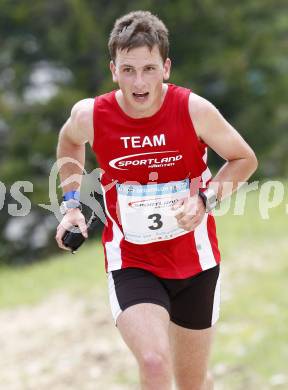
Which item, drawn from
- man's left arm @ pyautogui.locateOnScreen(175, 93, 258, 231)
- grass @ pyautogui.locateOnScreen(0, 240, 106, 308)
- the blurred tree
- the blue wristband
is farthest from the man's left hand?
the blurred tree

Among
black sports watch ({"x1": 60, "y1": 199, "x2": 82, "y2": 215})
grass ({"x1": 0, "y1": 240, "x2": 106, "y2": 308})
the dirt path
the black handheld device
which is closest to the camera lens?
the black handheld device

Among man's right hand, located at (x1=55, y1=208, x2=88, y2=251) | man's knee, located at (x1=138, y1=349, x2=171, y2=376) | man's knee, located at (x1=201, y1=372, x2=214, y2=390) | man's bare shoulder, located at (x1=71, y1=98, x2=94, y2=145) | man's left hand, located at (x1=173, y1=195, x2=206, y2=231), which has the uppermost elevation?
man's bare shoulder, located at (x1=71, y1=98, x2=94, y2=145)

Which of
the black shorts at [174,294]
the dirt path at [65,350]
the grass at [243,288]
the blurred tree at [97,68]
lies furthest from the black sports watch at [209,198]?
the blurred tree at [97,68]

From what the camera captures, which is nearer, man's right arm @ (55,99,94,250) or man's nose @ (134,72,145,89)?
man's nose @ (134,72,145,89)

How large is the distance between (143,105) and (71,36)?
21015 millimetres

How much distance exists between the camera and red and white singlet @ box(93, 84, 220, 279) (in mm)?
4254

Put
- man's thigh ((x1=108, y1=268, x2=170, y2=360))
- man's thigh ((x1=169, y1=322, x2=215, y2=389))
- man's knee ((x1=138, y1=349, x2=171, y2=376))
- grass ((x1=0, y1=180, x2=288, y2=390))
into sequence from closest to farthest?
man's knee ((x1=138, y1=349, x2=171, y2=376)), man's thigh ((x1=108, y1=268, x2=170, y2=360)), man's thigh ((x1=169, y1=322, x2=215, y2=389)), grass ((x1=0, y1=180, x2=288, y2=390))

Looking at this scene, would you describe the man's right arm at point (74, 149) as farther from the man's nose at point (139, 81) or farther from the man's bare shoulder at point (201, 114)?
the man's bare shoulder at point (201, 114)

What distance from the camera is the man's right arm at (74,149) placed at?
441cm

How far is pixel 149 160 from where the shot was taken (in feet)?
14.0

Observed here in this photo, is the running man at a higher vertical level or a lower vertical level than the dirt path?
higher

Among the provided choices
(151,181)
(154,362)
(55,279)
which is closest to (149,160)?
(151,181)

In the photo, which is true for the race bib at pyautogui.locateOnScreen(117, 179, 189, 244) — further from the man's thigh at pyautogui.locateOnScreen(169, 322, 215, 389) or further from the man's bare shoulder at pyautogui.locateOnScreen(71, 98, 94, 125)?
the man's thigh at pyautogui.locateOnScreen(169, 322, 215, 389)

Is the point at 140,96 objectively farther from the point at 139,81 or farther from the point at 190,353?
the point at 190,353
